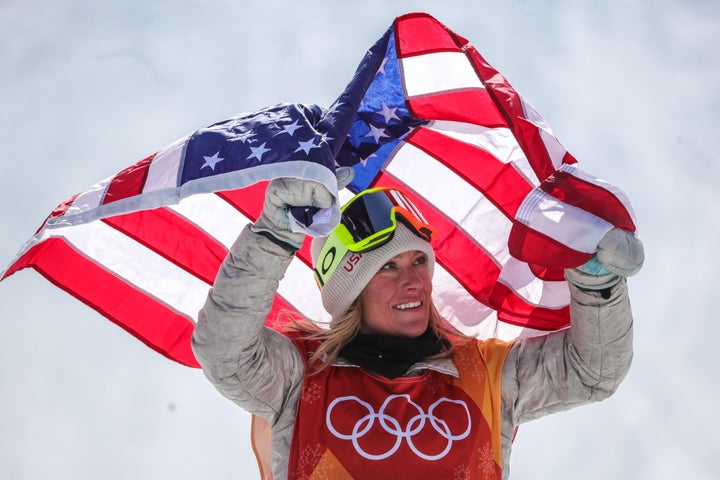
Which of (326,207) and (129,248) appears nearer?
(326,207)

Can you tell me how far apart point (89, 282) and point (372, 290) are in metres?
1.33

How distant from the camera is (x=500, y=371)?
395 centimetres

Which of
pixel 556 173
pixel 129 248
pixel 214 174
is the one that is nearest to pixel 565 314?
pixel 556 173

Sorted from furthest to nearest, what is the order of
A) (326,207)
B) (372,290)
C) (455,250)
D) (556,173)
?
(455,250) < (372,290) < (556,173) < (326,207)

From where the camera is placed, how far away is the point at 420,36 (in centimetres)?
404

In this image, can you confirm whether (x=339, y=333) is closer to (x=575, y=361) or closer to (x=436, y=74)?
(x=575, y=361)

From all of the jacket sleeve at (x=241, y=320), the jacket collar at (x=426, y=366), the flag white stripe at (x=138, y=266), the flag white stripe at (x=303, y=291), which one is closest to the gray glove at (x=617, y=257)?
the jacket collar at (x=426, y=366)

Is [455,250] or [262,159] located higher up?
[262,159]

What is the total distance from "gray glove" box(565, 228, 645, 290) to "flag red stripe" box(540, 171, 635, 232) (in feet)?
0.17

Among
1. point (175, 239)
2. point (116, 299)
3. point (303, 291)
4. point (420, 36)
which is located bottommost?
point (303, 291)

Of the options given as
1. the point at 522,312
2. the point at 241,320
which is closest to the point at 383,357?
the point at 241,320

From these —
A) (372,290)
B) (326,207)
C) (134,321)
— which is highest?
(326,207)

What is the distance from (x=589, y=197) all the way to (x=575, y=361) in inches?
29.7

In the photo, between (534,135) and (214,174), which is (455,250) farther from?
(214,174)
